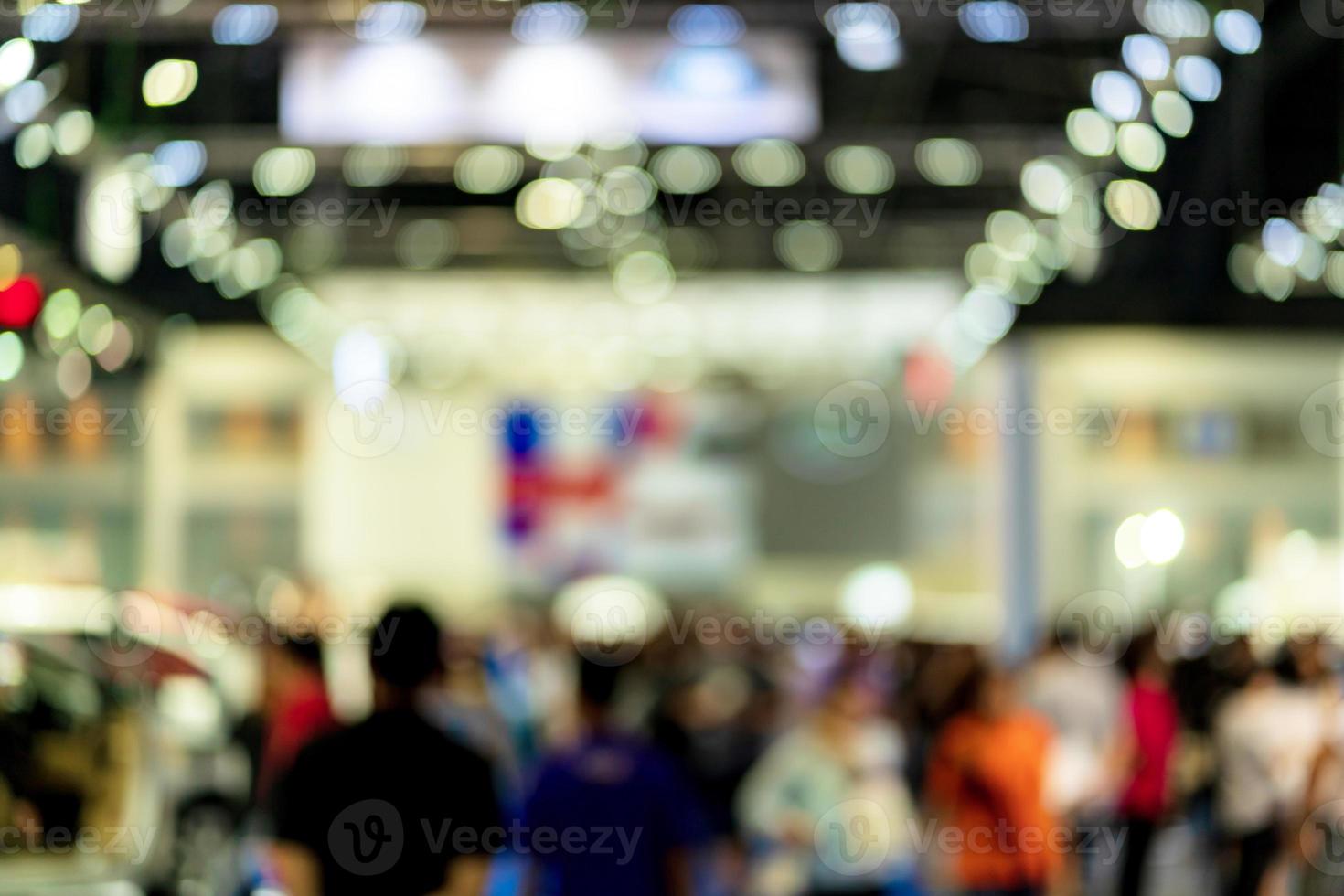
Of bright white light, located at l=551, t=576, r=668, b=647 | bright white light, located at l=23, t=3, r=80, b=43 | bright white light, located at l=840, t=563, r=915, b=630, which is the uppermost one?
bright white light, located at l=23, t=3, r=80, b=43

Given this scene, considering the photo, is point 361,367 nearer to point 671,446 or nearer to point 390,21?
point 671,446

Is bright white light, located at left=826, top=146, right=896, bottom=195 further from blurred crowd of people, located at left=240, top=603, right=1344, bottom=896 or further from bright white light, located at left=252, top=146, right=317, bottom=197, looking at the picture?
blurred crowd of people, located at left=240, top=603, right=1344, bottom=896

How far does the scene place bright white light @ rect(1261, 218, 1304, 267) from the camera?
46.7 ft

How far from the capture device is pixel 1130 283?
17.2 m

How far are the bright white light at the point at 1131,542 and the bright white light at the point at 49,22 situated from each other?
44.2 ft

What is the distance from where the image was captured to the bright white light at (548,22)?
880cm

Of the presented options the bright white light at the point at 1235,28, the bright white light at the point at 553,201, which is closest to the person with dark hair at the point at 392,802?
the bright white light at the point at 1235,28

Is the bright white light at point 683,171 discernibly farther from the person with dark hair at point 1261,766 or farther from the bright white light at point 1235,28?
the person with dark hair at point 1261,766

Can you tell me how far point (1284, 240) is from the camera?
14.7 m

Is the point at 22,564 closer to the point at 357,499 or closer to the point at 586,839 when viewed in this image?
the point at 586,839

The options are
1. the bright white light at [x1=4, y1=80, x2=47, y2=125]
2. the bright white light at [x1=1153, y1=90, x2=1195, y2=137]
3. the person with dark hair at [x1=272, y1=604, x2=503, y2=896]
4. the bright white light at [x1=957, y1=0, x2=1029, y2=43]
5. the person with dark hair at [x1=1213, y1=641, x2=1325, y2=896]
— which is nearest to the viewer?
the person with dark hair at [x1=272, y1=604, x2=503, y2=896]

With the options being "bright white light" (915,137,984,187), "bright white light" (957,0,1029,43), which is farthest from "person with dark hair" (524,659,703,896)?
"bright white light" (915,137,984,187)

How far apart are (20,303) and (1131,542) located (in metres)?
13.2

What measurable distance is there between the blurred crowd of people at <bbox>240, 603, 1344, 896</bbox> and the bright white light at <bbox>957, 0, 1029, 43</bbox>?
293 centimetres
